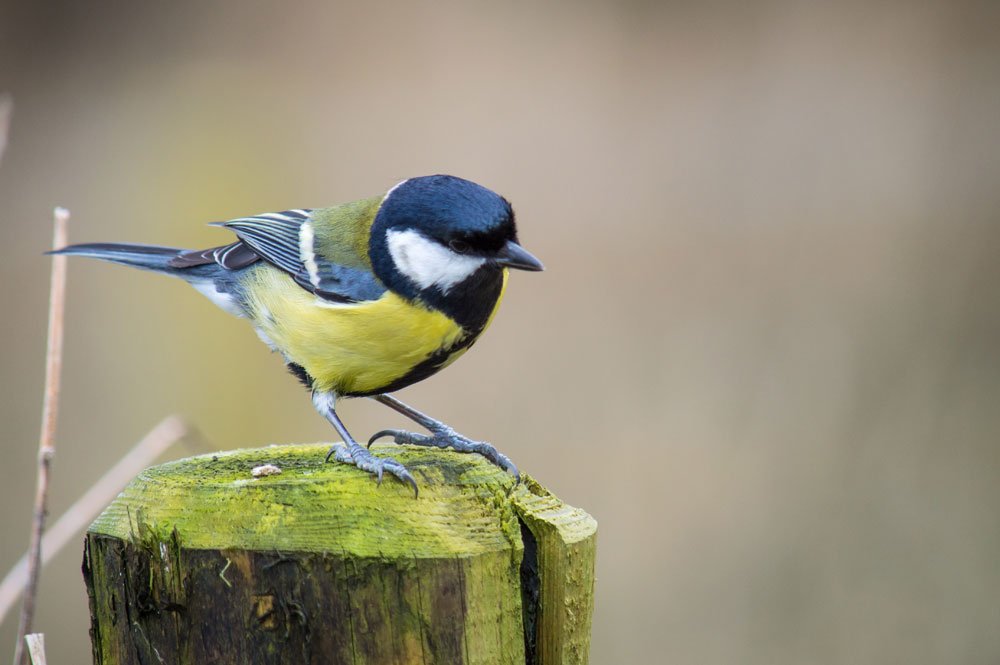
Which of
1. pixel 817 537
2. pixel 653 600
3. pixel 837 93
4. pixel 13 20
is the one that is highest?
pixel 13 20

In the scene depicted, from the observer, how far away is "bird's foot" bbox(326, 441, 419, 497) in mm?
1455

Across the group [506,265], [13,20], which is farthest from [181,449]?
[506,265]

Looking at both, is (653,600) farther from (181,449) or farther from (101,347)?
(101,347)

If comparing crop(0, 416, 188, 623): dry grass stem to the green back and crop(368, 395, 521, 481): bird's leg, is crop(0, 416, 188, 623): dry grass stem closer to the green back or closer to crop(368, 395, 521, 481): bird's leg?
crop(368, 395, 521, 481): bird's leg

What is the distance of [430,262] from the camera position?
6.79 ft

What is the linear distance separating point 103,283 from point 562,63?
6.55 ft

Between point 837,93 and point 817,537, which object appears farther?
point 837,93

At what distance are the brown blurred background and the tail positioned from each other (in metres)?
1.14

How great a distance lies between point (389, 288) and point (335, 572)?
0.95 meters

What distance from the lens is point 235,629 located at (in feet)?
4.18

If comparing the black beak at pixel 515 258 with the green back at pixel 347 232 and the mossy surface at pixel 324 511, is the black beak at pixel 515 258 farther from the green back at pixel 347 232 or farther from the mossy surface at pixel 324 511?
the mossy surface at pixel 324 511

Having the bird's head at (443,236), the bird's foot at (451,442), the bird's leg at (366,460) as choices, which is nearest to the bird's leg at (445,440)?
the bird's foot at (451,442)

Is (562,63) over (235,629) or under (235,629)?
over

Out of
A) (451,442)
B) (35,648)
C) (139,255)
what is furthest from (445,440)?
(139,255)
